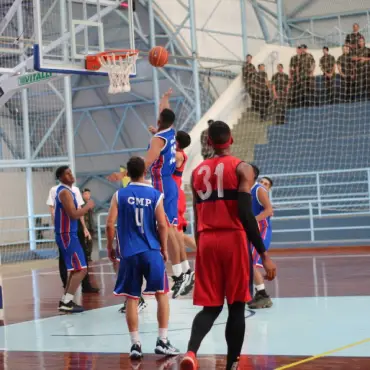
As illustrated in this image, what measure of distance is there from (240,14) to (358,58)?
24.8 feet

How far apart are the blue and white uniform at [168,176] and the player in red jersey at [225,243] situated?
334 cm

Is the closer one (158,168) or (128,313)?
(128,313)

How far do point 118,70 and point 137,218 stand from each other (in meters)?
7.19

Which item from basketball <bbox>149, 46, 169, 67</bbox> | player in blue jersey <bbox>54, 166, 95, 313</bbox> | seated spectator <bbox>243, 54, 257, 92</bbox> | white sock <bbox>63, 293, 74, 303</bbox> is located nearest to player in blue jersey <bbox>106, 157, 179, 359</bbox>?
player in blue jersey <bbox>54, 166, 95, 313</bbox>

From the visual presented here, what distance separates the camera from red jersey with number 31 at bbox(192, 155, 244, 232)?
618 centimetres

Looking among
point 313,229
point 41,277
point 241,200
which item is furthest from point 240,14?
point 241,200

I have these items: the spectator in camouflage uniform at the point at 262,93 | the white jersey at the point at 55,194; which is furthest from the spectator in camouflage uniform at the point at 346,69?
the white jersey at the point at 55,194

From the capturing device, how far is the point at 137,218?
7.57 m

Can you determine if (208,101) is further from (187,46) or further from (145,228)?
(145,228)

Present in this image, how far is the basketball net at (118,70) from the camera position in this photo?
1428 cm

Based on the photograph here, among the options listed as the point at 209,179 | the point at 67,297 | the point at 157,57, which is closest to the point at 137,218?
the point at 209,179

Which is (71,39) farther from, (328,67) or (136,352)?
(328,67)

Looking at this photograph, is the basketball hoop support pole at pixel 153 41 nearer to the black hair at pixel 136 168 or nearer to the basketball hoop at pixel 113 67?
the basketball hoop at pixel 113 67

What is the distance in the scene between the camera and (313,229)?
1859 centimetres
